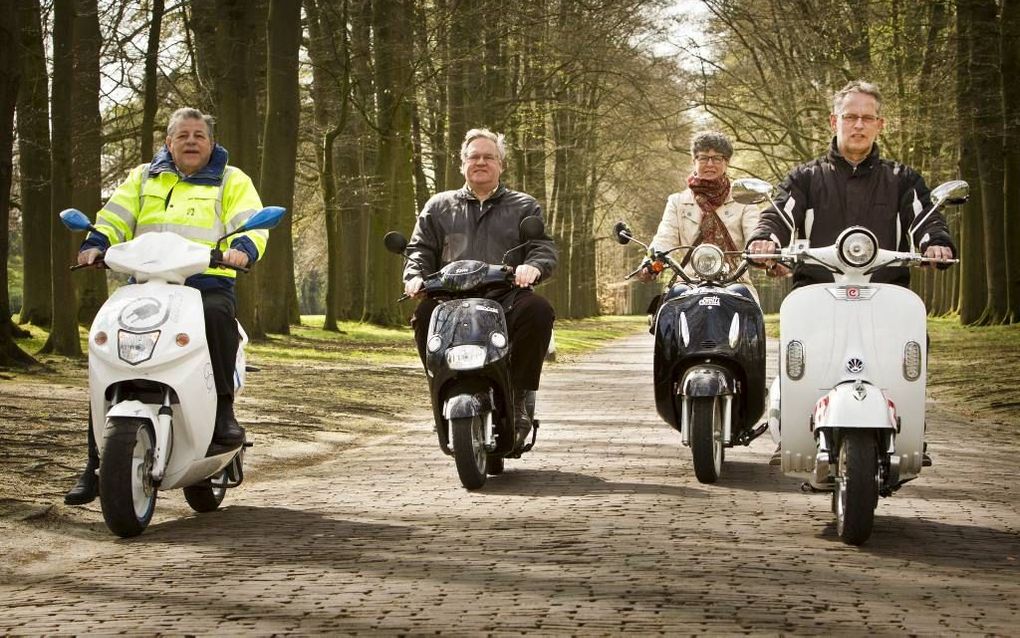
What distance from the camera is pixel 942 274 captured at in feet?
161

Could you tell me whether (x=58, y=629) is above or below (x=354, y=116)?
below

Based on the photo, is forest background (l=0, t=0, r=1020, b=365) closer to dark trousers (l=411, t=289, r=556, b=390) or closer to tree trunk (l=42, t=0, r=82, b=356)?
tree trunk (l=42, t=0, r=82, b=356)

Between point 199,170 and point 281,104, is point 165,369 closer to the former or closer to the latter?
point 199,170

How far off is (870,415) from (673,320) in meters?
2.29

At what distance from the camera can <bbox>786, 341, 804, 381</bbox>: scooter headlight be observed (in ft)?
21.0

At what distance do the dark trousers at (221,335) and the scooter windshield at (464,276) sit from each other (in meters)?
1.29

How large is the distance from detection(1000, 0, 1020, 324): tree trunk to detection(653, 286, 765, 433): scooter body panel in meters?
14.4

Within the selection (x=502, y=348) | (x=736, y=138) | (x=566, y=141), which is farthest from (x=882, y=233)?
(x=566, y=141)

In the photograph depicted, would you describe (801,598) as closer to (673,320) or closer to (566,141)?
(673,320)

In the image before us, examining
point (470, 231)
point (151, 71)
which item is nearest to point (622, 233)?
point (470, 231)

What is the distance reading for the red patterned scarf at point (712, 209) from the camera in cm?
876

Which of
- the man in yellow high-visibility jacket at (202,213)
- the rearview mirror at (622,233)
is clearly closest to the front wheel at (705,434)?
the rearview mirror at (622,233)

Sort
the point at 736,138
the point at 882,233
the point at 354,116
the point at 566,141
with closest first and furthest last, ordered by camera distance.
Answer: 1. the point at 882,233
2. the point at 354,116
3. the point at 736,138
4. the point at 566,141

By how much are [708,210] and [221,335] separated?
10.8ft
